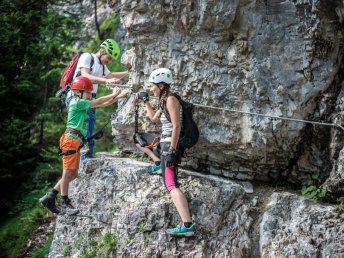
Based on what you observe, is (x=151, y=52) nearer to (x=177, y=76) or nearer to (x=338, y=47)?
(x=177, y=76)

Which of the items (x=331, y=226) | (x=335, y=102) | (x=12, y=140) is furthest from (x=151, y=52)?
(x=12, y=140)

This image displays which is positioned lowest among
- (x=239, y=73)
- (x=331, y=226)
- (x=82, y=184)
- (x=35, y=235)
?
(x=35, y=235)

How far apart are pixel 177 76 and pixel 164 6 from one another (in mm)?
1175

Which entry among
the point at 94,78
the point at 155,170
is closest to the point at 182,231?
the point at 155,170

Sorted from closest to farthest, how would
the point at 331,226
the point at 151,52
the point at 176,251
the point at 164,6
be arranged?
the point at 331,226 → the point at 176,251 → the point at 164,6 → the point at 151,52

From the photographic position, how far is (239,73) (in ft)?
22.0

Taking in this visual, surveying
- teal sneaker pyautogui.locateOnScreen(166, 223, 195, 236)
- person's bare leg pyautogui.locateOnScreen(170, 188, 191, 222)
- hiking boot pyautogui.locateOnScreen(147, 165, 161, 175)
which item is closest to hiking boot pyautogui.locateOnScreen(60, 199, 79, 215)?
hiking boot pyautogui.locateOnScreen(147, 165, 161, 175)

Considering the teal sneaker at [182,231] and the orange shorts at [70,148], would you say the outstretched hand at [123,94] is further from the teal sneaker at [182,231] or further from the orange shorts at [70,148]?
the teal sneaker at [182,231]

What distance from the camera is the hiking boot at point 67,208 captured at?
723 centimetres

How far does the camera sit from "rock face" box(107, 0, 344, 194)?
6383mm

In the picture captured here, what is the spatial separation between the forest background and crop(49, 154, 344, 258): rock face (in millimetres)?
4306

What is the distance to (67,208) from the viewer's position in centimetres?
723

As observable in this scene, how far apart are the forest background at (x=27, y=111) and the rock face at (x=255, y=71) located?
18.4 feet

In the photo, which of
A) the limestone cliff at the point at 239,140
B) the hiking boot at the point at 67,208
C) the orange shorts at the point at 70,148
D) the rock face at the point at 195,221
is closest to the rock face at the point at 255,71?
the limestone cliff at the point at 239,140
